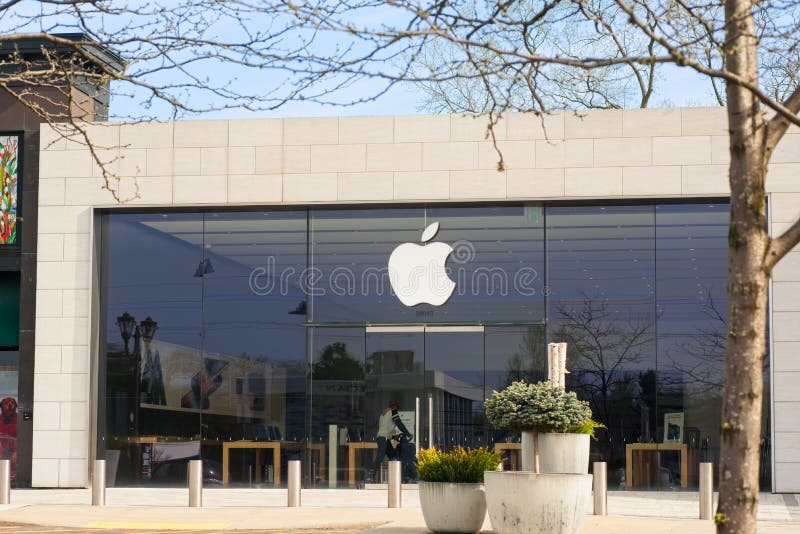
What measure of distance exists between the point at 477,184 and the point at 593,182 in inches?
84.8

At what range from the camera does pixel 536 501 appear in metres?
13.6

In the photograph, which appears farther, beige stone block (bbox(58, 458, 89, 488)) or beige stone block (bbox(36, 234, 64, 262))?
beige stone block (bbox(36, 234, 64, 262))

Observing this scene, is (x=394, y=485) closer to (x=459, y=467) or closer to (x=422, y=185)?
(x=459, y=467)

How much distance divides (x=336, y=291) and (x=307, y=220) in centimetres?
150

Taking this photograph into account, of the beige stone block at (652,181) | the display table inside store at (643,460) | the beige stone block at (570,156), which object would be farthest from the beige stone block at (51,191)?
the display table inside store at (643,460)

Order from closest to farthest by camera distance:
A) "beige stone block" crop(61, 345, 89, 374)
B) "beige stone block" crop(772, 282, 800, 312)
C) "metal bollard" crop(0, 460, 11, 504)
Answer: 1. "metal bollard" crop(0, 460, 11, 504)
2. "beige stone block" crop(772, 282, 800, 312)
3. "beige stone block" crop(61, 345, 89, 374)

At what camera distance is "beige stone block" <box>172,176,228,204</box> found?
2373 centimetres

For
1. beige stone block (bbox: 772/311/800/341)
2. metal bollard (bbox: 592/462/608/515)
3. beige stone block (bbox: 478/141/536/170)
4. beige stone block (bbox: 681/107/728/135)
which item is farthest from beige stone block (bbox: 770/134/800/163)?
metal bollard (bbox: 592/462/608/515)

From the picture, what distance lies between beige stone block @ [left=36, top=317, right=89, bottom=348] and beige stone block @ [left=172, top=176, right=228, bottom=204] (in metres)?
3.01

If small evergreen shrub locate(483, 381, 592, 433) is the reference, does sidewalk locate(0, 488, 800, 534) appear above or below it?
below

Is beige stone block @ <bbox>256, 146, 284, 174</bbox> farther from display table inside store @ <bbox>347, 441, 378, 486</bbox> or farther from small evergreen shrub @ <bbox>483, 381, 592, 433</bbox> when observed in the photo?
small evergreen shrub @ <bbox>483, 381, 592, 433</bbox>

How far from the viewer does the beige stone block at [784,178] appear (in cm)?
2217

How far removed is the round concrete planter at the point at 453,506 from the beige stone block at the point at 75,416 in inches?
420

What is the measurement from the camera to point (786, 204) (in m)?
22.2
